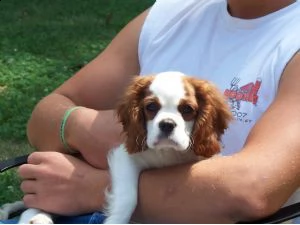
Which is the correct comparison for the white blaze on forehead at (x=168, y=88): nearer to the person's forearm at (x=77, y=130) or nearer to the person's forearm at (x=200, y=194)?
the person's forearm at (x=200, y=194)

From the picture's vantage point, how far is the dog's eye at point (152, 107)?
6.38 feet

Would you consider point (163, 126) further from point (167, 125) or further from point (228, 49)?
point (228, 49)

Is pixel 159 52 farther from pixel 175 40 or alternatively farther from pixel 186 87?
pixel 186 87

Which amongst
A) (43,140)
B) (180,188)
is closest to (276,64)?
(180,188)

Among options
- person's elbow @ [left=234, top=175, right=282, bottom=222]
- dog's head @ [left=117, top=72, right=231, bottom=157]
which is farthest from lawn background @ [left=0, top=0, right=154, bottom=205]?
person's elbow @ [left=234, top=175, right=282, bottom=222]

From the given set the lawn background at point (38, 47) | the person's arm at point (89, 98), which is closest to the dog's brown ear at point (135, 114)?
the person's arm at point (89, 98)

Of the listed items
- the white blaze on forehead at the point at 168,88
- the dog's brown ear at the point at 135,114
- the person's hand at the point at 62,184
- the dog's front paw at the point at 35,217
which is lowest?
the dog's front paw at the point at 35,217

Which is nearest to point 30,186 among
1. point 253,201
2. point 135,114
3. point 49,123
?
point 49,123

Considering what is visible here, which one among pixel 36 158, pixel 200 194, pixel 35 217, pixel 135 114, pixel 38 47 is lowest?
pixel 38 47

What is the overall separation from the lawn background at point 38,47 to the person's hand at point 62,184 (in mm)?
1432

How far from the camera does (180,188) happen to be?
6.57ft

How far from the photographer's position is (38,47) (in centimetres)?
698

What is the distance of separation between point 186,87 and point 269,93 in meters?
0.31

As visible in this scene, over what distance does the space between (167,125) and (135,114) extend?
0.40 feet
